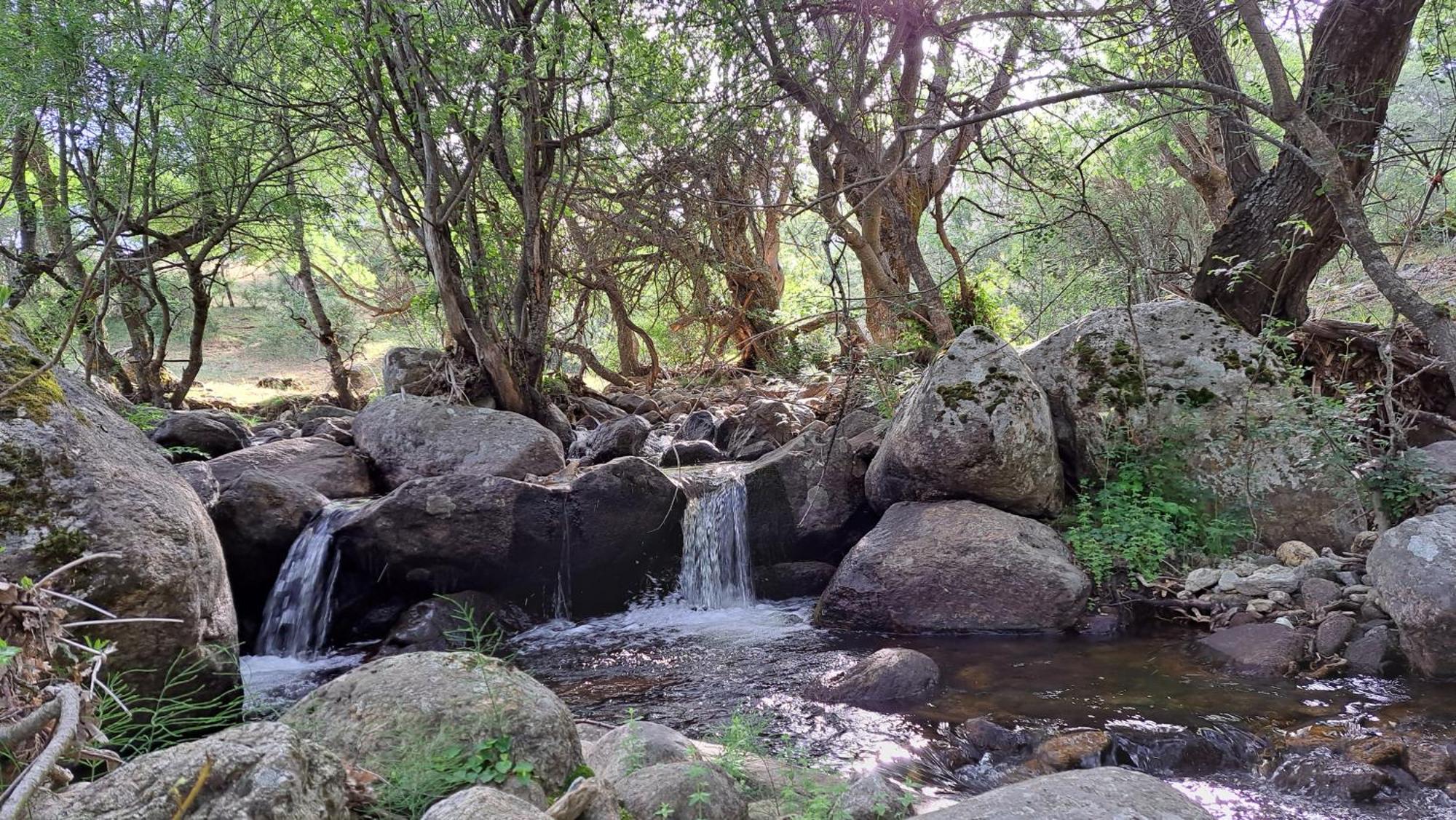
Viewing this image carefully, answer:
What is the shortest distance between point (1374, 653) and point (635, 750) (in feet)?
14.8

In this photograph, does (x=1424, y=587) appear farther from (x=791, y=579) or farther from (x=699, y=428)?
(x=699, y=428)

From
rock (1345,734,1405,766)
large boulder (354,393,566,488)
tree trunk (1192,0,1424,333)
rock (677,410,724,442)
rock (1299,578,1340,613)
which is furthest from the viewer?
rock (677,410,724,442)

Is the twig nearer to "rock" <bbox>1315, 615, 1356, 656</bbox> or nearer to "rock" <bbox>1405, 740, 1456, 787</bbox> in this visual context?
"rock" <bbox>1405, 740, 1456, 787</bbox>

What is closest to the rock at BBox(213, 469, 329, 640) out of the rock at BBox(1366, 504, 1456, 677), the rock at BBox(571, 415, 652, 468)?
the rock at BBox(571, 415, 652, 468)

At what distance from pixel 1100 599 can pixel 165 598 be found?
20.3 ft

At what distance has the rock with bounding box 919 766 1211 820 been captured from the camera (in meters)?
2.72

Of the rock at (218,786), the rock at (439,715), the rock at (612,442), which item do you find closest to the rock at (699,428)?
the rock at (612,442)

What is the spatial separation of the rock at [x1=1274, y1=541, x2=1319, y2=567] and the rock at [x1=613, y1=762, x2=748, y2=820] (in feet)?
17.7

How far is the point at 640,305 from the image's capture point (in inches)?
543

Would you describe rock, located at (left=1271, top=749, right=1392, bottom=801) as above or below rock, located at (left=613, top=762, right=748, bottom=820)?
below

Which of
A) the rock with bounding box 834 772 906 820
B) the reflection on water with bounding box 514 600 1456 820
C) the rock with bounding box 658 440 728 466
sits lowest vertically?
the reflection on water with bounding box 514 600 1456 820

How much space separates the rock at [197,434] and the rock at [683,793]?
26.4ft

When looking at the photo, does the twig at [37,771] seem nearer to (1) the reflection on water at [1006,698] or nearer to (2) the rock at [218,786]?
(2) the rock at [218,786]

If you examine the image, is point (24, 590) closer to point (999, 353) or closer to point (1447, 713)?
point (1447, 713)
